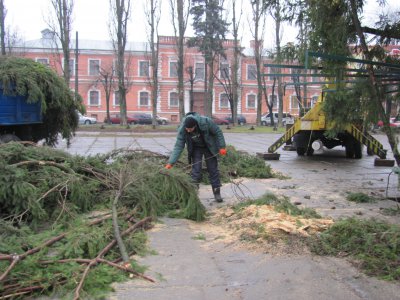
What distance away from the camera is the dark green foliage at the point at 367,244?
13.7 feet

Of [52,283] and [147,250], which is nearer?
[52,283]

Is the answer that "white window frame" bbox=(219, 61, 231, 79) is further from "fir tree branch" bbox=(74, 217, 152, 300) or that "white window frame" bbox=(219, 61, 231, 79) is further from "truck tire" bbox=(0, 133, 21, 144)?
"fir tree branch" bbox=(74, 217, 152, 300)

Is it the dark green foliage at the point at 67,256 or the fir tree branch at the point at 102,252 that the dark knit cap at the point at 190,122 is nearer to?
the fir tree branch at the point at 102,252

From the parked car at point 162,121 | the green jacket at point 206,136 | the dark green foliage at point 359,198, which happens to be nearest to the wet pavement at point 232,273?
the dark green foliage at point 359,198

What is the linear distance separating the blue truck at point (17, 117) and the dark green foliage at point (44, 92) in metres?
0.19

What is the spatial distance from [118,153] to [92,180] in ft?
7.08

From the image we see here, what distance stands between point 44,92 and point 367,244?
27.5 ft

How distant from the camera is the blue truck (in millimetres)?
10031

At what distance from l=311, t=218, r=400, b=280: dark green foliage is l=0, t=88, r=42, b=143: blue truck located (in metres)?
7.54

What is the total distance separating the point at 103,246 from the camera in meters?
4.49

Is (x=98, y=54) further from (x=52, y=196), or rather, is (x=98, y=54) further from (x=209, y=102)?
(x=52, y=196)

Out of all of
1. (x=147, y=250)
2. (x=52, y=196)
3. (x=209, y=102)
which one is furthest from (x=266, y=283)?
(x=209, y=102)

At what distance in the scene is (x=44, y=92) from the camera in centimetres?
1047

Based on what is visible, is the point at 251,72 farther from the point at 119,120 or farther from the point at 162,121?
the point at 119,120
